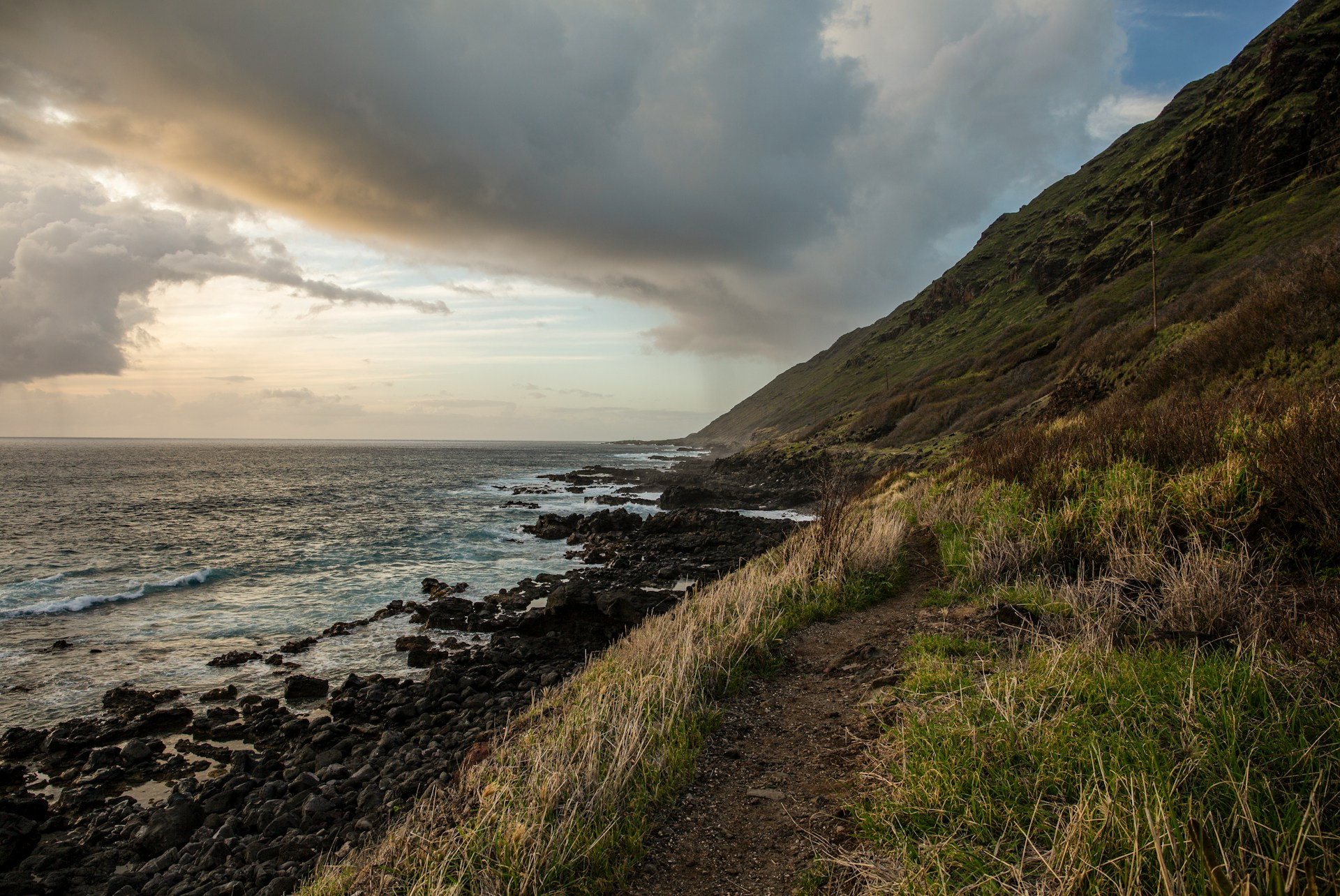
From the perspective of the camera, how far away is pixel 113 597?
65.2 ft

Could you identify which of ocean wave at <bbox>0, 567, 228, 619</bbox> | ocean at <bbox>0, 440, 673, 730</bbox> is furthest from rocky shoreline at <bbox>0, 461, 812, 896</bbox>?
ocean wave at <bbox>0, 567, 228, 619</bbox>

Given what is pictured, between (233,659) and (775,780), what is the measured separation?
49.8 feet

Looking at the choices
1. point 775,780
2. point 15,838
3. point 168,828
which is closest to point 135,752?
point 15,838

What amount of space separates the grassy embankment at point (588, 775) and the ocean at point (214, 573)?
30.4 feet

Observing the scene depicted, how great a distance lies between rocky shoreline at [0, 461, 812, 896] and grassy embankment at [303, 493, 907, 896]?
1912 millimetres

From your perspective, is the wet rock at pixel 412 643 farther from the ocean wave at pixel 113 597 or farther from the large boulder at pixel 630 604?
the ocean wave at pixel 113 597

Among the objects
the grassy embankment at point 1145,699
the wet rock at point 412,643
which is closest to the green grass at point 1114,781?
the grassy embankment at point 1145,699

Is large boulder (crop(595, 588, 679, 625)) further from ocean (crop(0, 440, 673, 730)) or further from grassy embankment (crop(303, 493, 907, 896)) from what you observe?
grassy embankment (crop(303, 493, 907, 896))

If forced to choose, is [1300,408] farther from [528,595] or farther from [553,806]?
[528,595]

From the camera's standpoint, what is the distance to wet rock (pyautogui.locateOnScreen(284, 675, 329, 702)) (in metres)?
12.4

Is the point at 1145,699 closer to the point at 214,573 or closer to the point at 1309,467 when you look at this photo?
the point at 1309,467

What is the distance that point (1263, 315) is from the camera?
52.5 ft

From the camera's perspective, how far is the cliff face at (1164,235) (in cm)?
3553

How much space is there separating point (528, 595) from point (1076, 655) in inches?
685
